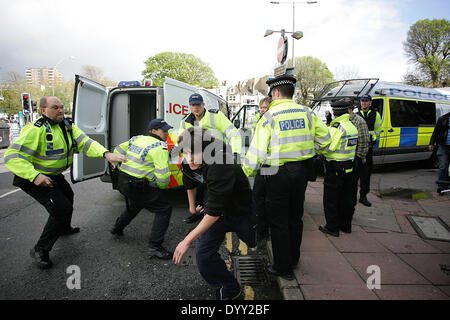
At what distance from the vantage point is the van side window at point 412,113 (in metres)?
6.56

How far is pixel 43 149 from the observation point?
262 cm

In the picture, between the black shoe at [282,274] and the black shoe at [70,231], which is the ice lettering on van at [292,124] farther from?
the black shoe at [70,231]

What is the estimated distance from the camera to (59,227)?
2684 millimetres

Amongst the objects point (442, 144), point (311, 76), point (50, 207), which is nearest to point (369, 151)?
point (442, 144)

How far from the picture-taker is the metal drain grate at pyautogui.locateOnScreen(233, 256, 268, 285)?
244 cm

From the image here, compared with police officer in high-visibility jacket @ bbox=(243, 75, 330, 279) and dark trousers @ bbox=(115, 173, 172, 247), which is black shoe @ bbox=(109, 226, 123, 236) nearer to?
dark trousers @ bbox=(115, 173, 172, 247)

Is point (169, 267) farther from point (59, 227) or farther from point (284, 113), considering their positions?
point (284, 113)

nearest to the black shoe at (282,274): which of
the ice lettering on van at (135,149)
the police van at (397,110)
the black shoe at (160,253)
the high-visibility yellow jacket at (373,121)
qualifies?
the black shoe at (160,253)

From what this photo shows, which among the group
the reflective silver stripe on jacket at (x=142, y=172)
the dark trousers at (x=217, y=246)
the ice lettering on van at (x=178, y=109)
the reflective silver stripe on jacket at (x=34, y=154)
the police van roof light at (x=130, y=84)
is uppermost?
the police van roof light at (x=130, y=84)

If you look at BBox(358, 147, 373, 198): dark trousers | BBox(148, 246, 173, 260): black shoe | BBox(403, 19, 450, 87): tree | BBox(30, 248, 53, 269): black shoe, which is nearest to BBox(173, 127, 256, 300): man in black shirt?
BBox(148, 246, 173, 260): black shoe

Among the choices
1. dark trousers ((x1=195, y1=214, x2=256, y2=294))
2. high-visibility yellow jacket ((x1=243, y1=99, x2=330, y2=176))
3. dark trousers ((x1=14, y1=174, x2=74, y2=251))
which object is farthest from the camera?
dark trousers ((x1=14, y1=174, x2=74, y2=251))

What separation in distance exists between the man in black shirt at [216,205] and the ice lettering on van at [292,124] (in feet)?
2.10

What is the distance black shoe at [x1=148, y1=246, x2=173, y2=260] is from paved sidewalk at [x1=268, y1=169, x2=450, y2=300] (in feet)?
4.38
